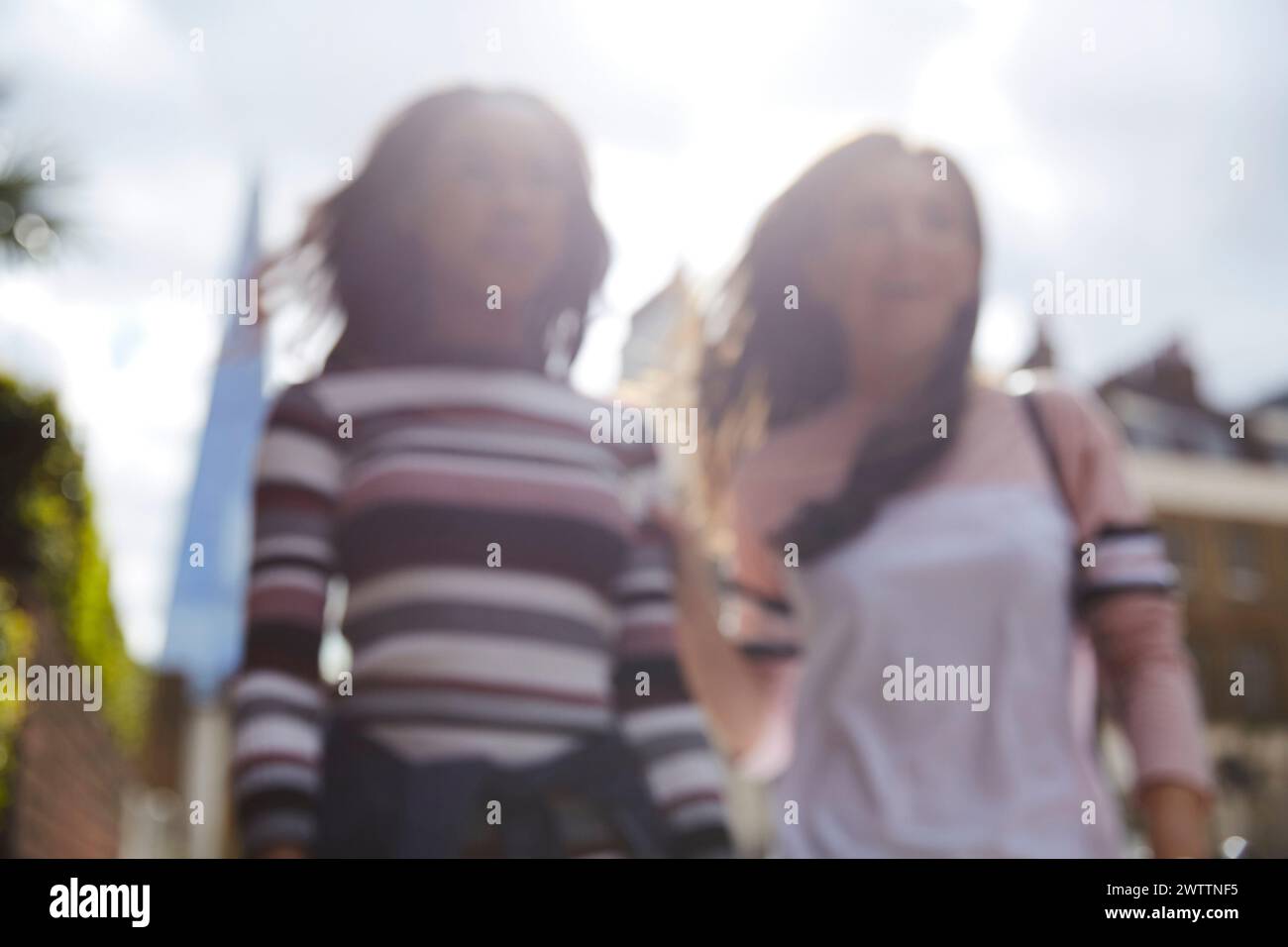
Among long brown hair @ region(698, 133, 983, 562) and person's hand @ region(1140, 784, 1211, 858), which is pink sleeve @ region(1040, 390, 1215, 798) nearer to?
person's hand @ region(1140, 784, 1211, 858)

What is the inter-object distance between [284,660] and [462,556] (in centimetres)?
22

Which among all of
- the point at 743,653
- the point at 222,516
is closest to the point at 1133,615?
the point at 743,653

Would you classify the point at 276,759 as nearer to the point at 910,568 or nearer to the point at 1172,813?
the point at 910,568

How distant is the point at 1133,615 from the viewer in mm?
1626

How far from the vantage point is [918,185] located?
6.01 feet

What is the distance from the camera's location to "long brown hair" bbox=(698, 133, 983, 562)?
5.95ft

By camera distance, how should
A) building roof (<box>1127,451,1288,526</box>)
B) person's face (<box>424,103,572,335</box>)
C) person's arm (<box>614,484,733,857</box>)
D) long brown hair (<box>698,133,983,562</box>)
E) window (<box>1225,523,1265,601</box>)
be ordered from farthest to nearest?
1. building roof (<box>1127,451,1288,526</box>)
2. window (<box>1225,523,1265,601</box>)
3. long brown hair (<box>698,133,983,562</box>)
4. person's face (<box>424,103,572,335</box>)
5. person's arm (<box>614,484,733,857</box>)

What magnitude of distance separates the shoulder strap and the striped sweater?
513mm

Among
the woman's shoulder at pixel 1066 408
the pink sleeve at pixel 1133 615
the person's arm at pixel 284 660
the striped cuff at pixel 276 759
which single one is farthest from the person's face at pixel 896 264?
the striped cuff at pixel 276 759

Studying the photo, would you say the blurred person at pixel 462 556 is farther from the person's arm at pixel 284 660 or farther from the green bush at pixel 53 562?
the green bush at pixel 53 562

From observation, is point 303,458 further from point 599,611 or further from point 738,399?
point 738,399

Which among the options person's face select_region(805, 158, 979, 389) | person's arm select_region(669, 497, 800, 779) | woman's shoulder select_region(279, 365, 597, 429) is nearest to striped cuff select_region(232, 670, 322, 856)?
woman's shoulder select_region(279, 365, 597, 429)
